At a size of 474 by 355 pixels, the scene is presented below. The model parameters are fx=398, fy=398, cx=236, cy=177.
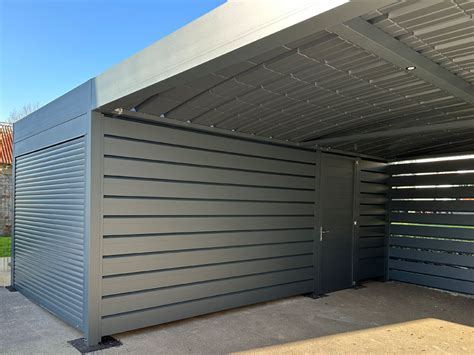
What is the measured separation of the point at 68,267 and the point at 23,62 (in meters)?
9.74

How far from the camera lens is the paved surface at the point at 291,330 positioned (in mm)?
3779

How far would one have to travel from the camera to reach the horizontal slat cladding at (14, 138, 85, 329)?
4.14 m

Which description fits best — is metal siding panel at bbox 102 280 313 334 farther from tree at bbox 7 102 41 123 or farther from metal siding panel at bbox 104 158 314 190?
tree at bbox 7 102 41 123

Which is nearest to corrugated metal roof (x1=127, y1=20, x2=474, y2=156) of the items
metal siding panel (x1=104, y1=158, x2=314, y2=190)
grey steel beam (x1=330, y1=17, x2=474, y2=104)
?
grey steel beam (x1=330, y1=17, x2=474, y2=104)

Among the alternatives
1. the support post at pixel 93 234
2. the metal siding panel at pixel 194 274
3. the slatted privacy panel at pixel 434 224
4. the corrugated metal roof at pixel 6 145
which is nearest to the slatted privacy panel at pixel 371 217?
the slatted privacy panel at pixel 434 224

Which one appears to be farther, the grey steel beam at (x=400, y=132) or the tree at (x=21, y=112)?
the tree at (x=21, y=112)

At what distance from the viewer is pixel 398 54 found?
105 inches

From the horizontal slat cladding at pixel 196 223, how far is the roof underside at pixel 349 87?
347mm

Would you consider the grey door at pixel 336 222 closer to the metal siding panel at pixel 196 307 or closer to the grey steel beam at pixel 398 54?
the metal siding panel at pixel 196 307

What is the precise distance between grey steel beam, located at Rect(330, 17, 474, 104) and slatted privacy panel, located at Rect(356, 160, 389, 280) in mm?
3400

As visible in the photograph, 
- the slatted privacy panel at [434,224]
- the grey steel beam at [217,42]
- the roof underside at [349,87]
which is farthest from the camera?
the slatted privacy panel at [434,224]

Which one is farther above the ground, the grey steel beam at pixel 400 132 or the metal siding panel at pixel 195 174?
the grey steel beam at pixel 400 132

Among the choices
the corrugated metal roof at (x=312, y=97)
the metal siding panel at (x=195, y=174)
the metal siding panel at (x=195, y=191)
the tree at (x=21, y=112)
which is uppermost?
the tree at (x=21, y=112)

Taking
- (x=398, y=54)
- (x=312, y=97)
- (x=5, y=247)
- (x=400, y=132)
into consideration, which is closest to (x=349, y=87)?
(x=312, y=97)
